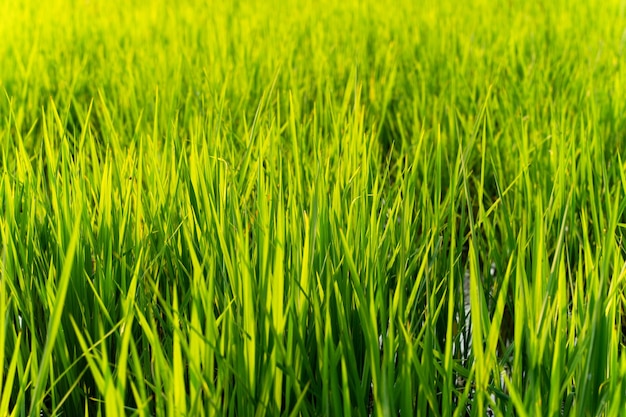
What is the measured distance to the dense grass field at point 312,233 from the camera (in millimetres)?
762

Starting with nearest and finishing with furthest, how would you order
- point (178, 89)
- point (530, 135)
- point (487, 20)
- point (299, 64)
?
point (530, 135) → point (178, 89) → point (299, 64) → point (487, 20)

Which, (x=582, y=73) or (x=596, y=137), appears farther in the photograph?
(x=582, y=73)

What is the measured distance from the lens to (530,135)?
1792 mm

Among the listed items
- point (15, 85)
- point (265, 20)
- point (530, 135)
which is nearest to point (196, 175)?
point (530, 135)

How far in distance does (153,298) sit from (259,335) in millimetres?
218

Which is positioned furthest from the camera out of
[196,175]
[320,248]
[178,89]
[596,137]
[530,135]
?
[178,89]

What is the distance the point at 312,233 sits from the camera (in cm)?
90

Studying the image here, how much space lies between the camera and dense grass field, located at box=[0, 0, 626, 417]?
0.76 m

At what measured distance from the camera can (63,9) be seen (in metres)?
3.53

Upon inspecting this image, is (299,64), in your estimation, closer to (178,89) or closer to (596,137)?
(178,89)

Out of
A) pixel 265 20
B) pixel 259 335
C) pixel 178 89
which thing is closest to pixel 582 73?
pixel 178 89

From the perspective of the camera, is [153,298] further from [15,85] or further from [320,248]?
[15,85]

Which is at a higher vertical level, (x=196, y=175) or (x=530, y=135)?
(x=196, y=175)

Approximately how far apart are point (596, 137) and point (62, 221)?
964mm
